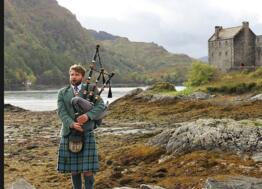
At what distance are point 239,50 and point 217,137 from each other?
6469 cm

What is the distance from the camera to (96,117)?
7.42m

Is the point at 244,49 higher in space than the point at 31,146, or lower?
higher

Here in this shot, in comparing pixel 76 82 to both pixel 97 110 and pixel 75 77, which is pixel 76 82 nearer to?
pixel 75 77

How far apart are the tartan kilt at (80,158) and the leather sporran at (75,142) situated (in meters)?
0.09

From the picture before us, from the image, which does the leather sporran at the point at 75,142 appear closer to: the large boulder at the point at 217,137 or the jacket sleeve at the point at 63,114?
the jacket sleeve at the point at 63,114

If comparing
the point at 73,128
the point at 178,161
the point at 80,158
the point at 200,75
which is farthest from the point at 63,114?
the point at 200,75

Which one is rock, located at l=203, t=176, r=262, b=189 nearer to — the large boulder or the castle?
the large boulder

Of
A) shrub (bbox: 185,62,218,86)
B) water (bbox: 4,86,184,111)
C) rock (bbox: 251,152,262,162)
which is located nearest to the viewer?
rock (bbox: 251,152,262,162)

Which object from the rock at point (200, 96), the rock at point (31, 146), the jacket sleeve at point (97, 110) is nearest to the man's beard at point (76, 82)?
the jacket sleeve at point (97, 110)

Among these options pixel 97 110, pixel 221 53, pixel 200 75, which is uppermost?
pixel 221 53

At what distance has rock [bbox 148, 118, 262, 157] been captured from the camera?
14.1 metres

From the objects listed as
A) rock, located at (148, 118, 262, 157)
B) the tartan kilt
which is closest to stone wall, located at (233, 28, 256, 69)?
rock, located at (148, 118, 262, 157)

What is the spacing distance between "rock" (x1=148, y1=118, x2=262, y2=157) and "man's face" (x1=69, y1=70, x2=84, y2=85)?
7659 mm

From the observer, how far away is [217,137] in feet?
47.0
